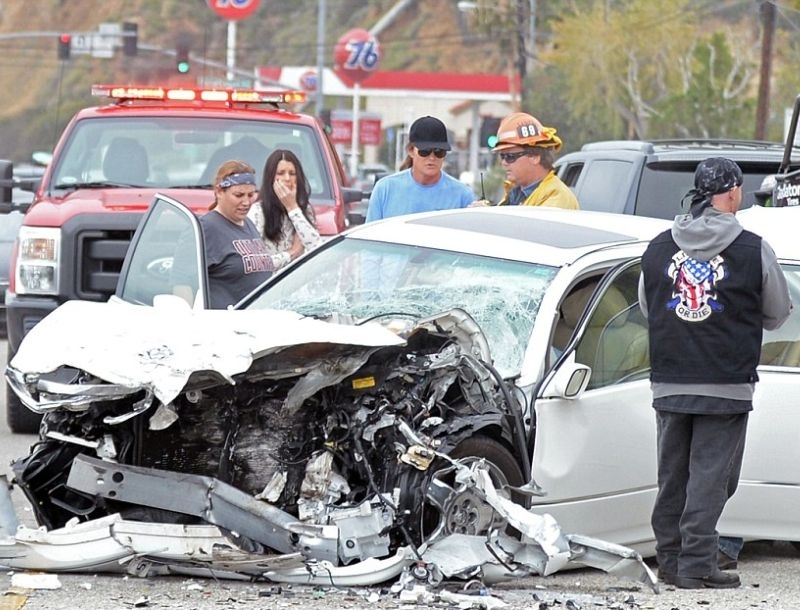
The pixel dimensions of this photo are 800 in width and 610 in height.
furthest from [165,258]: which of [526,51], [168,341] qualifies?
[526,51]

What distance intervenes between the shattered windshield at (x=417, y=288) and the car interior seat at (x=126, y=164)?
349 centimetres

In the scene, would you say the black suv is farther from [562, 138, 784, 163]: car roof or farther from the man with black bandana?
the man with black bandana

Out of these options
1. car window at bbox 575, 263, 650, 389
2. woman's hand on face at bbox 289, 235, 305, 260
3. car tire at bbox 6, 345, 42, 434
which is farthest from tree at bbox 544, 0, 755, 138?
car window at bbox 575, 263, 650, 389

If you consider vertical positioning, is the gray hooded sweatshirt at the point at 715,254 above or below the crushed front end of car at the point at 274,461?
above

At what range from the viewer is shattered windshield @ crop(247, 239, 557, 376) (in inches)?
273

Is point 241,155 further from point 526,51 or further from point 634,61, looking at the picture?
point 526,51

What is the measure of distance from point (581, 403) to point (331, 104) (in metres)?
94.9

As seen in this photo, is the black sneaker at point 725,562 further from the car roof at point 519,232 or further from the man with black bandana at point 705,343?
the car roof at point 519,232

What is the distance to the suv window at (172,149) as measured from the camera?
1106 centimetres

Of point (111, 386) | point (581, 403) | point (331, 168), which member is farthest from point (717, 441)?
point (331, 168)

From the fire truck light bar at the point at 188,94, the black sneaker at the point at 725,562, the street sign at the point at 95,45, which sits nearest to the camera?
the black sneaker at the point at 725,562

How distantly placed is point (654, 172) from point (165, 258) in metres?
4.32

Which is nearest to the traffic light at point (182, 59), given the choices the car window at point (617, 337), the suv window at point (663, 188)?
the suv window at point (663, 188)

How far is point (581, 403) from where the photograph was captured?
22.0 feet
